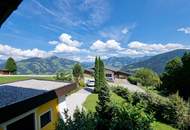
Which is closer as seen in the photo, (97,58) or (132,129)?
(132,129)

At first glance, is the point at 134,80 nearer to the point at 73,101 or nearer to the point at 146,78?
the point at 146,78

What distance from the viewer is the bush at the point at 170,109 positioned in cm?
2214

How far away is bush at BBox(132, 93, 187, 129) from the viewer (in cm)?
2214

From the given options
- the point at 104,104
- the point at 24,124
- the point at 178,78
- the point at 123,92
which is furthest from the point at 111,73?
the point at 24,124

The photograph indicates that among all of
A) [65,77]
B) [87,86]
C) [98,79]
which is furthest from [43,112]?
[87,86]

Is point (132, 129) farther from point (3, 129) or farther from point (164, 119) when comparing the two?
point (164, 119)

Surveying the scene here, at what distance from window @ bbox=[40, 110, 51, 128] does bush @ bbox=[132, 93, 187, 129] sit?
502 inches

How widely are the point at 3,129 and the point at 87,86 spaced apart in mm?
35878

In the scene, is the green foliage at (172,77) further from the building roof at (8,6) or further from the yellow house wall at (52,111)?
the building roof at (8,6)

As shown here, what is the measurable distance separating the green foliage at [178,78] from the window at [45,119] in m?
31.4

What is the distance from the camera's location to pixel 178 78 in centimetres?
4238

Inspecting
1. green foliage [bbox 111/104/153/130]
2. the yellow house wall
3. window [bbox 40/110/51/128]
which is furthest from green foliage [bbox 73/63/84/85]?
green foliage [bbox 111/104/153/130]

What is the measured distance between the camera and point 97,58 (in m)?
37.0

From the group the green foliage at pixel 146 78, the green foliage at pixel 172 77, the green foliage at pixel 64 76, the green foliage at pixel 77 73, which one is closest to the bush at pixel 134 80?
the green foliage at pixel 146 78
